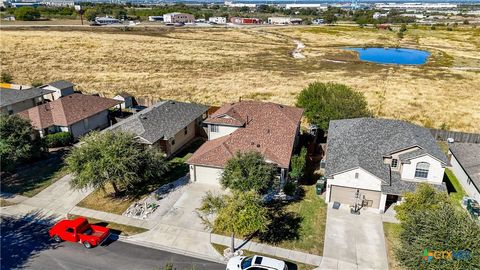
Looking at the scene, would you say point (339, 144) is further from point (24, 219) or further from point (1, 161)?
point (1, 161)

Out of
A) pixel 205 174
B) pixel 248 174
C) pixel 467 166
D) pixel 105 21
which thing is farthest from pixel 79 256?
pixel 105 21

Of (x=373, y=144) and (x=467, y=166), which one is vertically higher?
(x=373, y=144)

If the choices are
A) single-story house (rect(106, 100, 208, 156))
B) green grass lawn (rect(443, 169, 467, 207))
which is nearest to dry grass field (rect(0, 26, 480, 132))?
single-story house (rect(106, 100, 208, 156))

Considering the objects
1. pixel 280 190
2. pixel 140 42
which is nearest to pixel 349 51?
pixel 140 42

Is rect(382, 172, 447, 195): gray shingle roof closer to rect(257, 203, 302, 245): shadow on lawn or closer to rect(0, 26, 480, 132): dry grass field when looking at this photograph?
rect(257, 203, 302, 245): shadow on lawn

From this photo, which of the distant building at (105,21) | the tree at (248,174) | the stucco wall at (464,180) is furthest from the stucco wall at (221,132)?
the distant building at (105,21)

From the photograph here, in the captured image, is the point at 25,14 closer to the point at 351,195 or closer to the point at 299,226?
the point at 299,226

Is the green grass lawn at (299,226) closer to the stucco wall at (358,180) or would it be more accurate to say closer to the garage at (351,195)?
the garage at (351,195)
